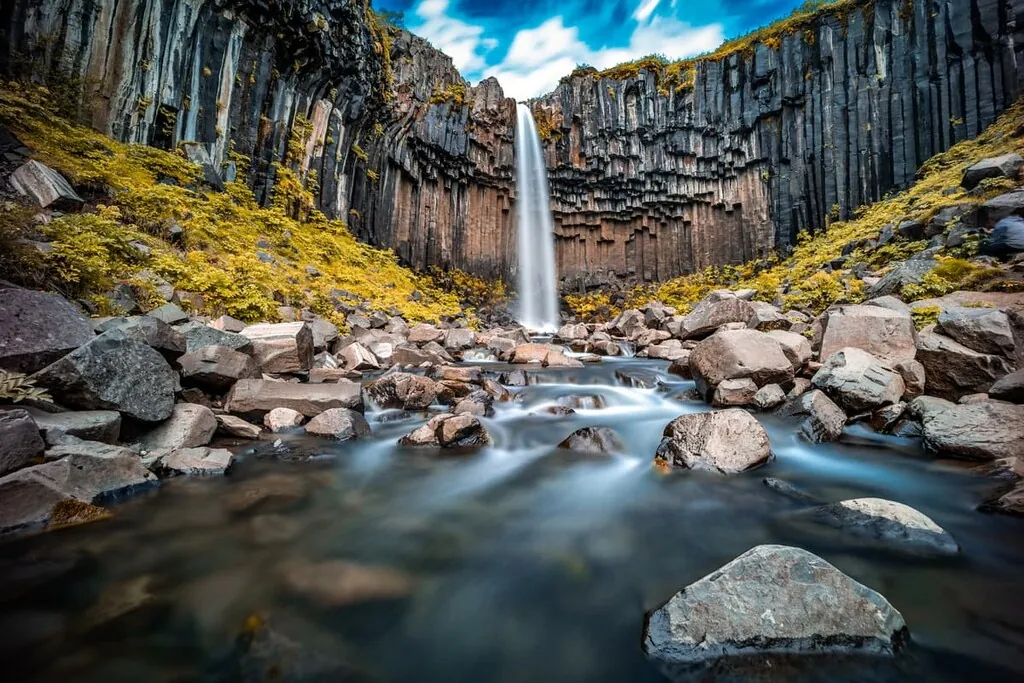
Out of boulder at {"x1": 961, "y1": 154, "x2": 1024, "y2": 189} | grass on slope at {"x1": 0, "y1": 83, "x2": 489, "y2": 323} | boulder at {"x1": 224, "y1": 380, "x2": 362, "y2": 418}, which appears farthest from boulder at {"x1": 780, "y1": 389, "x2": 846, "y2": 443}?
boulder at {"x1": 961, "y1": 154, "x2": 1024, "y2": 189}

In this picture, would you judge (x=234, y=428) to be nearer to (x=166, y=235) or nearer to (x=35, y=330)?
(x=35, y=330)

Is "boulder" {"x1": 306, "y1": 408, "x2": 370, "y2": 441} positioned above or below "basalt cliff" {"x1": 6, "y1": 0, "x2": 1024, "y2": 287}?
below

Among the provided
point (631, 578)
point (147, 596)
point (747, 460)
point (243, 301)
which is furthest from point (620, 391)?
point (243, 301)

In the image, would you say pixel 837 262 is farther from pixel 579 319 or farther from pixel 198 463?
pixel 198 463

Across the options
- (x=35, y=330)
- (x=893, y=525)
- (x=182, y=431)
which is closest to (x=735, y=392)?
(x=893, y=525)

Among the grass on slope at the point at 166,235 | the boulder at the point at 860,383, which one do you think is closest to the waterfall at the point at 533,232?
the grass on slope at the point at 166,235

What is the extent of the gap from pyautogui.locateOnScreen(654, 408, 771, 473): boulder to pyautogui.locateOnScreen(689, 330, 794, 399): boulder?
94.3 inches

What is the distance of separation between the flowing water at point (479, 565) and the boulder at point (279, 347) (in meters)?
2.55

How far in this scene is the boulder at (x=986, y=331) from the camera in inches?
187

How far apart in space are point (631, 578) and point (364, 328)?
11321 mm

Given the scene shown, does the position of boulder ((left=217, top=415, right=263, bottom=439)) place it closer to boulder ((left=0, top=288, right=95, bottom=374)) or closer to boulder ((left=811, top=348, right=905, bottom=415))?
boulder ((left=0, top=288, right=95, bottom=374))

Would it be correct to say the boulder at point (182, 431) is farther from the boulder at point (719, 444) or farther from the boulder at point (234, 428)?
the boulder at point (719, 444)

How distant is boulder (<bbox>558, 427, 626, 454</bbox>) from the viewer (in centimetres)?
501

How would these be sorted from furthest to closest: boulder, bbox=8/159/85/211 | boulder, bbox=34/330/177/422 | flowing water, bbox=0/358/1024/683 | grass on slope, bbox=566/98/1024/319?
1. grass on slope, bbox=566/98/1024/319
2. boulder, bbox=8/159/85/211
3. boulder, bbox=34/330/177/422
4. flowing water, bbox=0/358/1024/683
